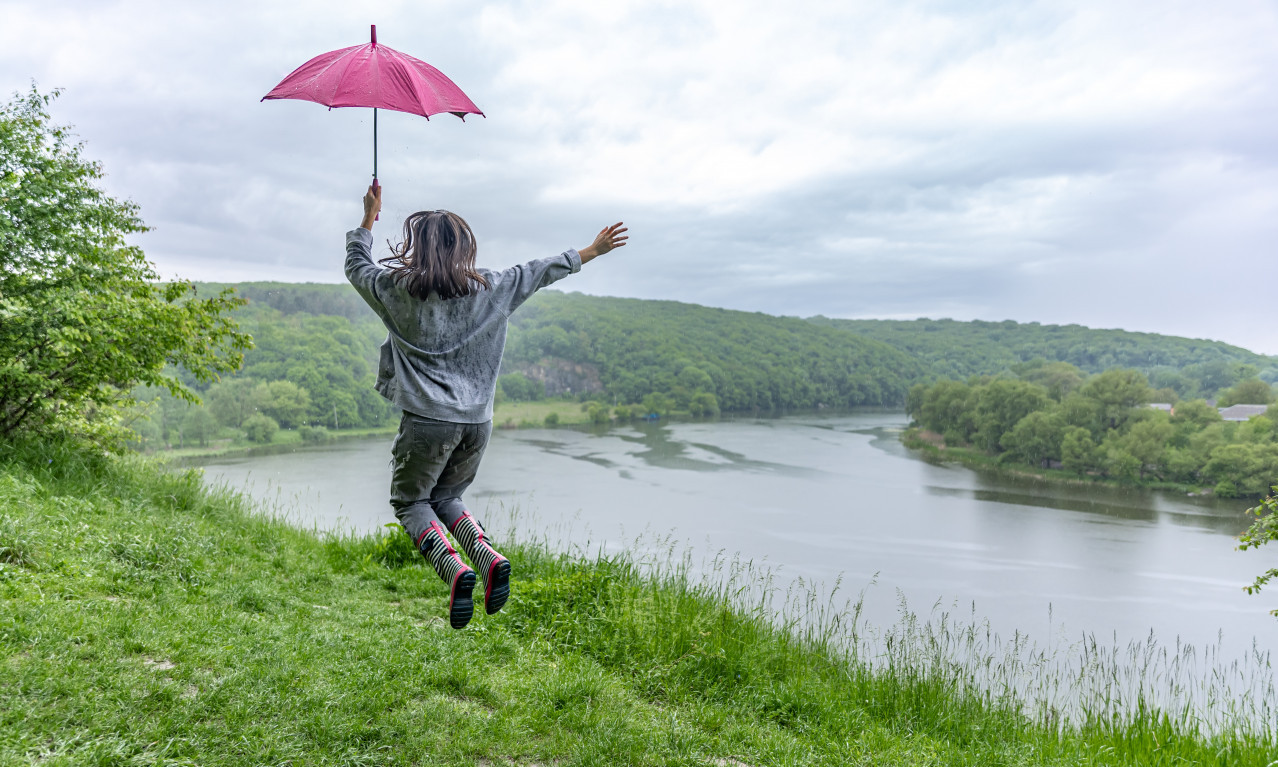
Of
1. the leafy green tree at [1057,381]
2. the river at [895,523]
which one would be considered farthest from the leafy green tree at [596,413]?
the leafy green tree at [1057,381]

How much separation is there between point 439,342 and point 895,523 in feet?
121

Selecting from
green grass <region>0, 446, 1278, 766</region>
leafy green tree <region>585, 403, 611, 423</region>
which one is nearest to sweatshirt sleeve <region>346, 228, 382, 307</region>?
green grass <region>0, 446, 1278, 766</region>

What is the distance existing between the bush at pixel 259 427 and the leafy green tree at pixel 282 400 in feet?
1.26

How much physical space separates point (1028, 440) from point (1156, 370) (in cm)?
4475

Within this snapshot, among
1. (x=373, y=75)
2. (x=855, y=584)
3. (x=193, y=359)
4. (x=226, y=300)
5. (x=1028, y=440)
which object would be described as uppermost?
(x=373, y=75)

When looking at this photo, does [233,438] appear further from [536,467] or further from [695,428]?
[695,428]

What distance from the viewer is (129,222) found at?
7383 mm

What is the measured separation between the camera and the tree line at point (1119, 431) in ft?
126

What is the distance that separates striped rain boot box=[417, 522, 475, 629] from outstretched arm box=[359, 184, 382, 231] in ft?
3.87

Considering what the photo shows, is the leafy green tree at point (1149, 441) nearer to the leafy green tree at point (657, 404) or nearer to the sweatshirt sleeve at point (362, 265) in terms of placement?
the leafy green tree at point (657, 404)

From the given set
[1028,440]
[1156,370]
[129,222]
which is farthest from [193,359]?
[1156,370]

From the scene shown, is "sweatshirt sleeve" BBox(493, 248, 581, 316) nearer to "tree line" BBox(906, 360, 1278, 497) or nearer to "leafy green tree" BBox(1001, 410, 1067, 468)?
"tree line" BBox(906, 360, 1278, 497)

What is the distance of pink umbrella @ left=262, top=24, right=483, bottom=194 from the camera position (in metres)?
2.64

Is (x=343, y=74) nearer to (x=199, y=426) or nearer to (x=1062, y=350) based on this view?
(x=199, y=426)
